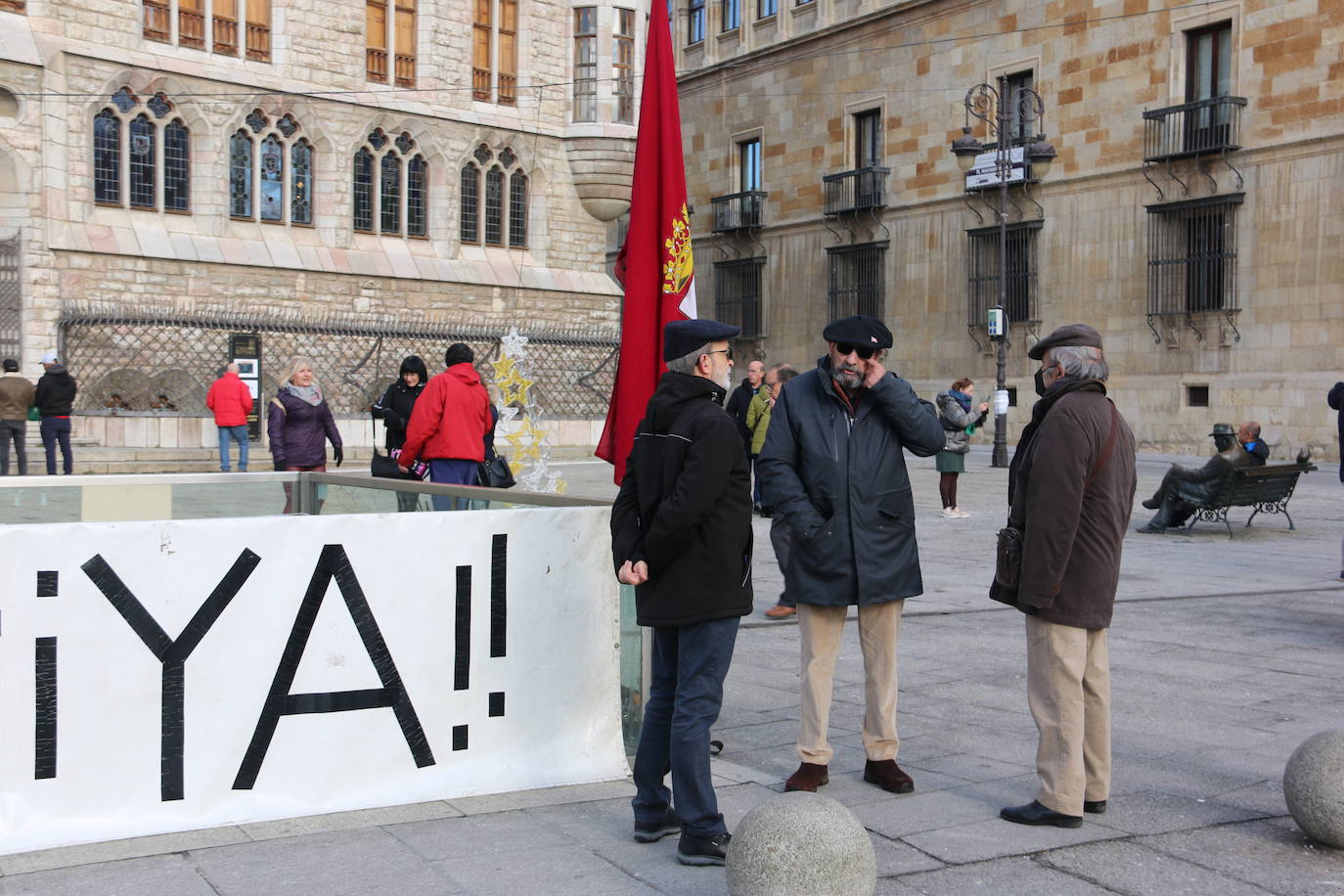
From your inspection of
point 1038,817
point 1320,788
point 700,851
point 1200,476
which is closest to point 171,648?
point 700,851

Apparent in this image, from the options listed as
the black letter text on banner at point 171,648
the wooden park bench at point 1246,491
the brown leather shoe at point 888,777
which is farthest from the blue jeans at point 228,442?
the brown leather shoe at point 888,777

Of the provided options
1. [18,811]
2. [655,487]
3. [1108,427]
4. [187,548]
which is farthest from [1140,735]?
[18,811]

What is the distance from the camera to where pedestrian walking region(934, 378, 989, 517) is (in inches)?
603

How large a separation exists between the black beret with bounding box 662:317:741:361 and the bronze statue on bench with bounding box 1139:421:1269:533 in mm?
11682

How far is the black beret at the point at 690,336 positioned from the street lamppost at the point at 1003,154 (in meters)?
21.2

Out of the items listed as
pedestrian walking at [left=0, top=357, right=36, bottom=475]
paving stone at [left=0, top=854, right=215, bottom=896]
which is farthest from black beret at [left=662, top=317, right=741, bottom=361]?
pedestrian walking at [left=0, top=357, right=36, bottom=475]

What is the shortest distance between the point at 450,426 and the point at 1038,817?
5993 mm

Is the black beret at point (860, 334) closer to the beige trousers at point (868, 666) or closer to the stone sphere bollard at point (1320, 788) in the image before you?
the beige trousers at point (868, 666)

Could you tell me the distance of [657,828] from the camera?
184 inches

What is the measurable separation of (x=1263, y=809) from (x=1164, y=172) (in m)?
27.3

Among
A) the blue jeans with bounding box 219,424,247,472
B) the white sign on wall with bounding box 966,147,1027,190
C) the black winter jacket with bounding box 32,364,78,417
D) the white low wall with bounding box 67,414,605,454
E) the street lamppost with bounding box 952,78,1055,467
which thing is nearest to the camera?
the black winter jacket with bounding box 32,364,78,417

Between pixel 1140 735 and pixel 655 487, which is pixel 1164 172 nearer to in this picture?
pixel 1140 735

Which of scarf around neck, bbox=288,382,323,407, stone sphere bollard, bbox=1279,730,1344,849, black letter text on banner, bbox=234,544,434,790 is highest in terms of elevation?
scarf around neck, bbox=288,382,323,407

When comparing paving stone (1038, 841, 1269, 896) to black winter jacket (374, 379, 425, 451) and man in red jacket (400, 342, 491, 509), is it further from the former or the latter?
black winter jacket (374, 379, 425, 451)
